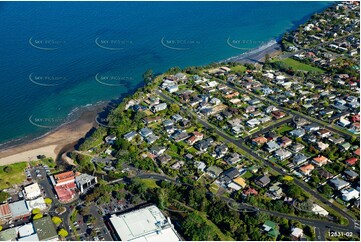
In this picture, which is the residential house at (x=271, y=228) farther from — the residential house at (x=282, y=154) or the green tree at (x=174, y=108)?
the green tree at (x=174, y=108)

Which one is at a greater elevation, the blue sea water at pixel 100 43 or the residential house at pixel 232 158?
the blue sea water at pixel 100 43

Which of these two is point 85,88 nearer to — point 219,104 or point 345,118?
point 219,104

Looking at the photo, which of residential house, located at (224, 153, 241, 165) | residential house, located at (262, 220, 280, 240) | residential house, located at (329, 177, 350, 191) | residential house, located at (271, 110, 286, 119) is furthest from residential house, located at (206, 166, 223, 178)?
residential house, located at (271, 110, 286, 119)

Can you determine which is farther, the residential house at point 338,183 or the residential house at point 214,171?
the residential house at point 214,171

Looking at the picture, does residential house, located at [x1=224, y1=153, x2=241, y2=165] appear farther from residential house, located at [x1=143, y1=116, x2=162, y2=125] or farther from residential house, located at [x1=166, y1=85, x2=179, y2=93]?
residential house, located at [x1=166, y1=85, x2=179, y2=93]

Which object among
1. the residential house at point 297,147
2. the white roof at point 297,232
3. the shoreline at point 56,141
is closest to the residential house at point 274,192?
the white roof at point 297,232

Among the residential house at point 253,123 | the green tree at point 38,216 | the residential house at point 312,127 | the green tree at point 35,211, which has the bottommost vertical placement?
the residential house at point 312,127

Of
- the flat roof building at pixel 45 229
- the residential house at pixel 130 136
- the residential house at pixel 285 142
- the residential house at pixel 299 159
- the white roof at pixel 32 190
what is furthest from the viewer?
the residential house at pixel 130 136
